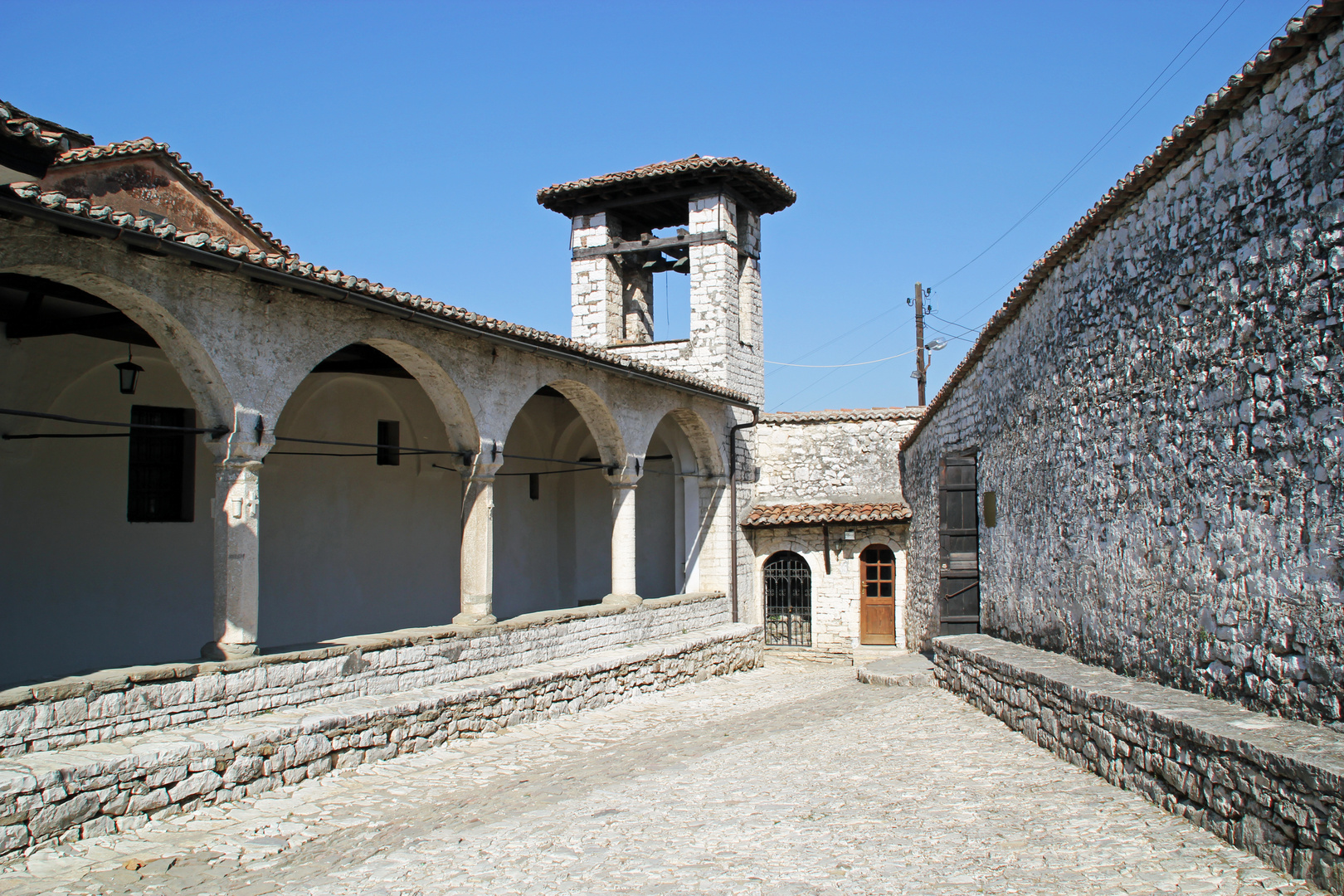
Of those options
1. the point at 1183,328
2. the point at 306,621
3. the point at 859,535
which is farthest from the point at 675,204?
the point at 1183,328

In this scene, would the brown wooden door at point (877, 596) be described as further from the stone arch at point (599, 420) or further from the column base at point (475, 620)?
the column base at point (475, 620)

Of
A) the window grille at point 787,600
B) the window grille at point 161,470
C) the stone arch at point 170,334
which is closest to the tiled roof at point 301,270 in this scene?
the stone arch at point 170,334

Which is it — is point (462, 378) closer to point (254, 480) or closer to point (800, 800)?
point (254, 480)

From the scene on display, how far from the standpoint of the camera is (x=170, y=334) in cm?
712

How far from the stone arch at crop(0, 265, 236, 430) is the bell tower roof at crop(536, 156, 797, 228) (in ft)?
33.5

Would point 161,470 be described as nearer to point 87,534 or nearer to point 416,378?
point 87,534

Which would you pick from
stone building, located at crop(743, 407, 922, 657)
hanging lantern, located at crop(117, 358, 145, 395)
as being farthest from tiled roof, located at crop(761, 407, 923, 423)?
hanging lantern, located at crop(117, 358, 145, 395)

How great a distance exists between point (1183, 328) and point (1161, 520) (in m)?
1.23

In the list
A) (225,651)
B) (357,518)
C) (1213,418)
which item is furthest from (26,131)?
(1213,418)

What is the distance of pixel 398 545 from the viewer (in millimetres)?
12680

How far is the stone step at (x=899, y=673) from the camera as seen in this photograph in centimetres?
1157

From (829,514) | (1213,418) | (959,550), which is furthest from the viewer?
(829,514)

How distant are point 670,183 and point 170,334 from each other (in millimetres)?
10963

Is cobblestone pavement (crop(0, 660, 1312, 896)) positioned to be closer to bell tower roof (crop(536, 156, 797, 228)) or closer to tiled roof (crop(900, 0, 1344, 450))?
tiled roof (crop(900, 0, 1344, 450))
